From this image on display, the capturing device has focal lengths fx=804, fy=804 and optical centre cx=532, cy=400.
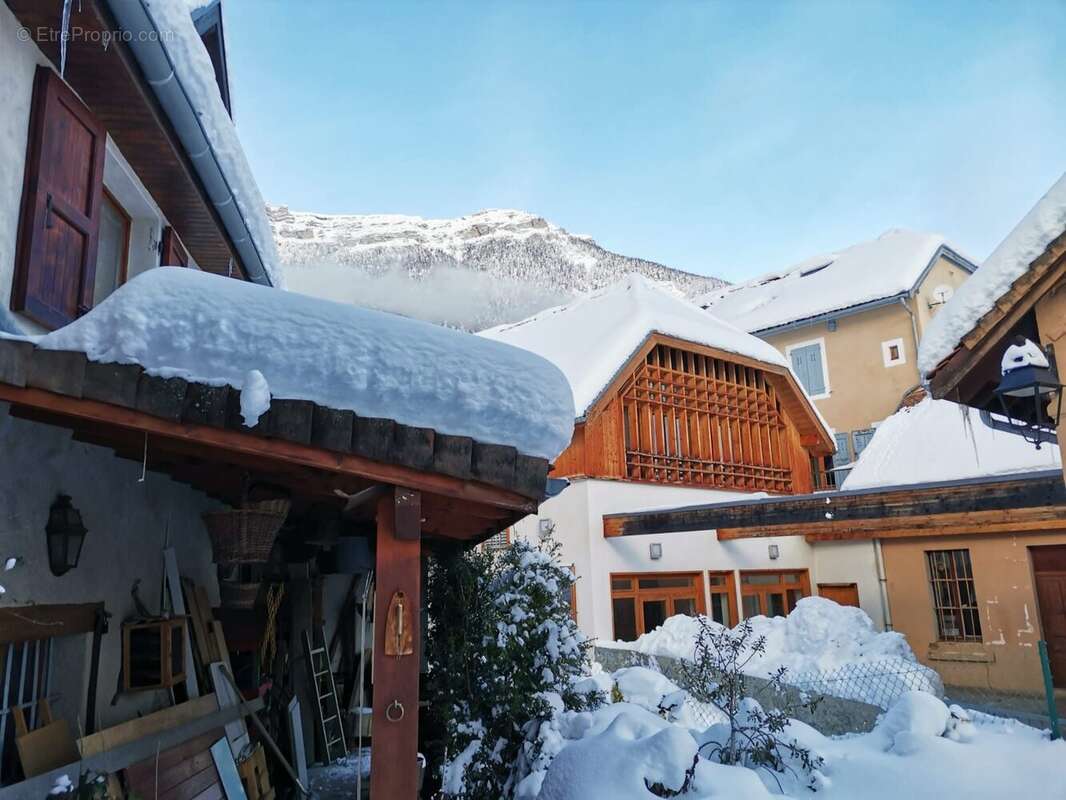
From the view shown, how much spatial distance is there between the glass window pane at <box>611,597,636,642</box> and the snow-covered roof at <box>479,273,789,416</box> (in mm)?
3201

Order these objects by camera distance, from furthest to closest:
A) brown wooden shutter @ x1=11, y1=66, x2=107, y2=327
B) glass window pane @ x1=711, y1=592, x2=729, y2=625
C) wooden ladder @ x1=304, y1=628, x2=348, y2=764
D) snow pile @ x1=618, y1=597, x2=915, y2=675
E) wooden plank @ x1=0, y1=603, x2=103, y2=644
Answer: glass window pane @ x1=711, y1=592, x2=729, y2=625 → snow pile @ x1=618, y1=597, x2=915, y2=675 → wooden ladder @ x1=304, y1=628, x2=348, y2=764 → brown wooden shutter @ x1=11, y1=66, x2=107, y2=327 → wooden plank @ x1=0, y1=603, x2=103, y2=644

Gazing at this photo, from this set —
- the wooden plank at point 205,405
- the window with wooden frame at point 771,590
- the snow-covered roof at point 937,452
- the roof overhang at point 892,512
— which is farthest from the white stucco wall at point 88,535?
the window with wooden frame at point 771,590

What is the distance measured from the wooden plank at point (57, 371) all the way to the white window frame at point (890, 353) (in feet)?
67.9

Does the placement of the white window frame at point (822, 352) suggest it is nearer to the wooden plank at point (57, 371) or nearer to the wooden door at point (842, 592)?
the wooden door at point (842, 592)

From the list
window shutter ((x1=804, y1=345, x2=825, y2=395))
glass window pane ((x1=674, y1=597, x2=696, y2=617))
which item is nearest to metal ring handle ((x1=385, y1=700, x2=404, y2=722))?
glass window pane ((x1=674, y1=597, x2=696, y2=617))

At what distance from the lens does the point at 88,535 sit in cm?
445

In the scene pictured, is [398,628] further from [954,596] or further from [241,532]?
[954,596]

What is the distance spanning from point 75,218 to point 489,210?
263ft

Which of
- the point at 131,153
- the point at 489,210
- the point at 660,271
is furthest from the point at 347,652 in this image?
the point at 489,210

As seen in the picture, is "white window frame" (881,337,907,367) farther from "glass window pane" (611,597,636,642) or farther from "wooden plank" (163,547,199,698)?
"wooden plank" (163,547,199,698)

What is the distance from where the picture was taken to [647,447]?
47.8 feet

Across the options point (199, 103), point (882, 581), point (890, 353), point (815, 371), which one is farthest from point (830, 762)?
point (815, 371)

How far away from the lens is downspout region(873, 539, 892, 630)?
45.9 feet

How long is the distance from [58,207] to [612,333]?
11302 millimetres
